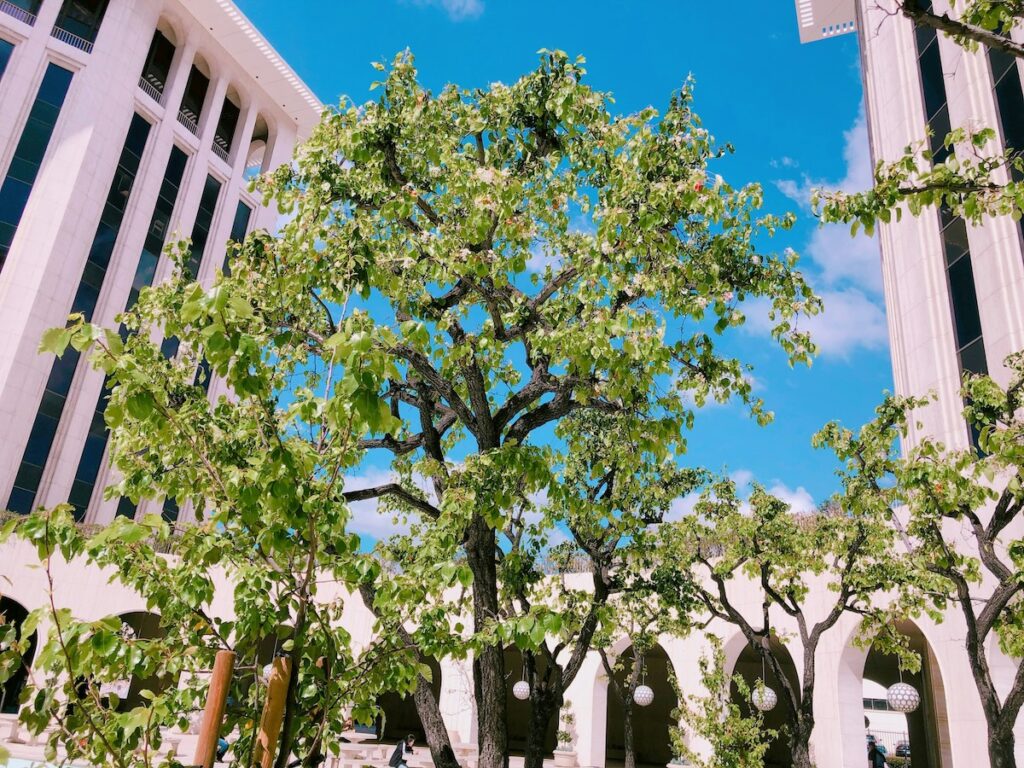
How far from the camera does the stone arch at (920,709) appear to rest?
17219mm

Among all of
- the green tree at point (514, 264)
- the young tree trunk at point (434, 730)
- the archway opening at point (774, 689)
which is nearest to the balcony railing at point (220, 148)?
the archway opening at point (774, 689)

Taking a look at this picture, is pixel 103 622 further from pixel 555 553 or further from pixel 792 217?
pixel 555 553

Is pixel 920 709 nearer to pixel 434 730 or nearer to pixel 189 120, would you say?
pixel 434 730

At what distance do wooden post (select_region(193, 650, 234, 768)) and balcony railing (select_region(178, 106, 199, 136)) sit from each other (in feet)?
124

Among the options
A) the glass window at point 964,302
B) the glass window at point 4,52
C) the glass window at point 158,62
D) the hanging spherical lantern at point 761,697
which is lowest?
the hanging spherical lantern at point 761,697

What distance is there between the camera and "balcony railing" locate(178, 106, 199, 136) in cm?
3541

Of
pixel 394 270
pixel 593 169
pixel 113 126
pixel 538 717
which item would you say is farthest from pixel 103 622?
pixel 113 126

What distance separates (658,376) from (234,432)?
3562 millimetres

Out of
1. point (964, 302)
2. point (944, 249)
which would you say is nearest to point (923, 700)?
point (964, 302)

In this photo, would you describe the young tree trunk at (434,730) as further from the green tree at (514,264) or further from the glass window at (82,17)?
the glass window at (82,17)

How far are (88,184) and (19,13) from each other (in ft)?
22.9

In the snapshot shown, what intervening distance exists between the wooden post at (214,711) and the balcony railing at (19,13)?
115 feet

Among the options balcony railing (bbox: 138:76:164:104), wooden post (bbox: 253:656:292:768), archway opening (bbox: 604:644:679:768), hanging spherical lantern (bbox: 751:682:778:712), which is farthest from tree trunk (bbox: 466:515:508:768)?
balcony railing (bbox: 138:76:164:104)

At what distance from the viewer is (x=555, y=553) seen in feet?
Result: 45.7
